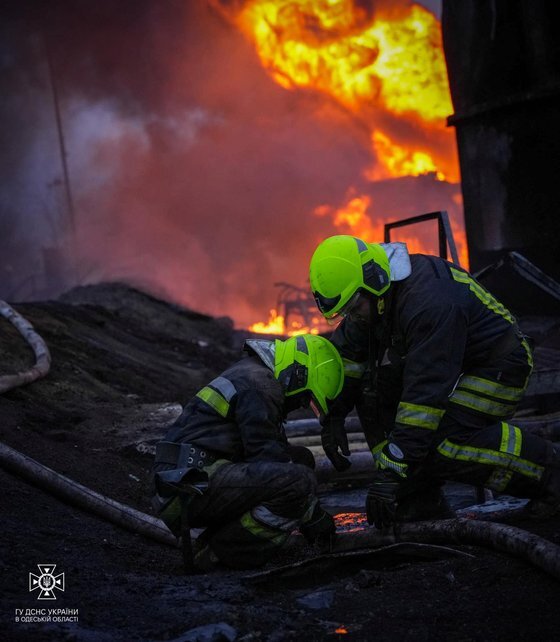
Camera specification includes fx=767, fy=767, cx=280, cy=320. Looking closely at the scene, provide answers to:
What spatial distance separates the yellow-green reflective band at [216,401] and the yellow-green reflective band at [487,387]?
3.67ft

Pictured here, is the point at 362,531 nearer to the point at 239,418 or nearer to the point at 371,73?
the point at 239,418

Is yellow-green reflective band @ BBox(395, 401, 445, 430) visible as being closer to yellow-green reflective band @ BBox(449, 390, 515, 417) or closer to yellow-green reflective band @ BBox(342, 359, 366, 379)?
yellow-green reflective band @ BBox(449, 390, 515, 417)

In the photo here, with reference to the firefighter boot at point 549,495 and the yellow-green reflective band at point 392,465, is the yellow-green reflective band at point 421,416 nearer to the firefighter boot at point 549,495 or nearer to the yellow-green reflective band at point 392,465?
the yellow-green reflective band at point 392,465

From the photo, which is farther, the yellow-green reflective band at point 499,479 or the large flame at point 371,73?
the large flame at point 371,73

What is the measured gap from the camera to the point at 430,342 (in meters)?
3.34

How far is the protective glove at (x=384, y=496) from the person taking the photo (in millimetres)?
3354

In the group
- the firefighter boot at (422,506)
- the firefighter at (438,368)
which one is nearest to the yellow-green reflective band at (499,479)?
the firefighter at (438,368)

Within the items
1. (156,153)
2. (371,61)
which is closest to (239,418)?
(371,61)

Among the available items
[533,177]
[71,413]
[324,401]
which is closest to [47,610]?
[324,401]

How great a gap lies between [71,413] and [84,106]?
22.2 m

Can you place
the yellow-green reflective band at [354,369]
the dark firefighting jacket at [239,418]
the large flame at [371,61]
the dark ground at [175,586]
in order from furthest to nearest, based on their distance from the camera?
the large flame at [371,61], the yellow-green reflective band at [354,369], the dark firefighting jacket at [239,418], the dark ground at [175,586]

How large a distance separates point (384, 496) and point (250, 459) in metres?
0.63

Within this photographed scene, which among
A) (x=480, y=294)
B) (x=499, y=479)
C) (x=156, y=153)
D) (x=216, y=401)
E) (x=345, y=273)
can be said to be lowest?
(x=499, y=479)

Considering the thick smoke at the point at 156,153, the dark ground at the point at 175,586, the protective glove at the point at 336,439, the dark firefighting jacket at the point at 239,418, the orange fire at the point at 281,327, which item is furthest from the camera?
the thick smoke at the point at 156,153
